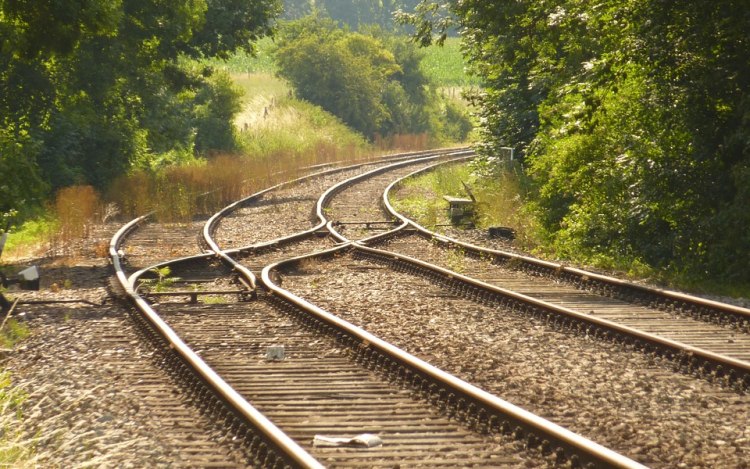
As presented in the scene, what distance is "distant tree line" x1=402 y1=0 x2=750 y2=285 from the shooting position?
11344mm

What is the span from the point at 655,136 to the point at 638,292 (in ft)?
10.8

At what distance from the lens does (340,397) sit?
21.0 feet

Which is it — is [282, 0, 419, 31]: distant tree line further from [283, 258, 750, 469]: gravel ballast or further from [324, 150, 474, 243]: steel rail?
[283, 258, 750, 469]: gravel ballast

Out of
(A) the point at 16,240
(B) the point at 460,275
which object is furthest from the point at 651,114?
(A) the point at 16,240

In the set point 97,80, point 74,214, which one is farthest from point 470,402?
point 97,80

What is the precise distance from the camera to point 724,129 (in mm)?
11766

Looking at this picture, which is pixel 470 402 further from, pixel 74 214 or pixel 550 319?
pixel 74 214

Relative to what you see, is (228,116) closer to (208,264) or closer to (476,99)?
(476,99)

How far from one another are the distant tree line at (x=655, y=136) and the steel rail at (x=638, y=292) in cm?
146

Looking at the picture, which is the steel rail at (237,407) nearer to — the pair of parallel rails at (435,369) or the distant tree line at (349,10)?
the pair of parallel rails at (435,369)

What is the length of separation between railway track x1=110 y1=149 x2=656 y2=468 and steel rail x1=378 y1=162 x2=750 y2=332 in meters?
3.96

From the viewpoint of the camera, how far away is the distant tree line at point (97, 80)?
13242 millimetres

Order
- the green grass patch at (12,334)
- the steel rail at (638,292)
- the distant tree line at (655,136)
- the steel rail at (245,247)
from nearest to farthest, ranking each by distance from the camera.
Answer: the green grass patch at (12,334) → the steel rail at (638,292) → the distant tree line at (655,136) → the steel rail at (245,247)

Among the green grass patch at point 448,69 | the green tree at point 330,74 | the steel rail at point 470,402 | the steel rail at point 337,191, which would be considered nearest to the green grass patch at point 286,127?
the green tree at point 330,74
